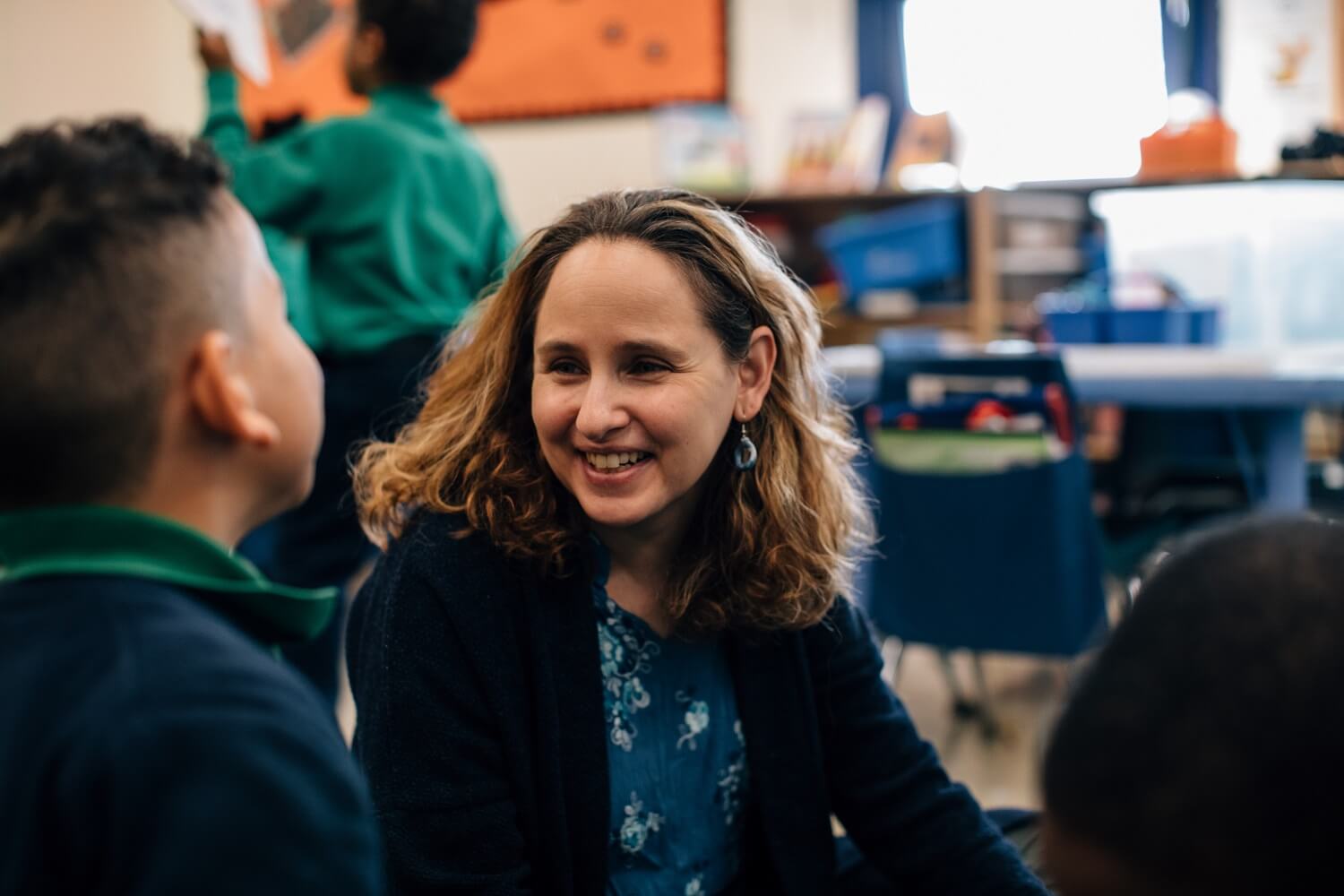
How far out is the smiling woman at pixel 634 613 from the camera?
1011 mm

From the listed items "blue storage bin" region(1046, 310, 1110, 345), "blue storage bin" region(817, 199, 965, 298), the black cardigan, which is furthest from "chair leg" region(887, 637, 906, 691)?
"blue storage bin" region(817, 199, 965, 298)

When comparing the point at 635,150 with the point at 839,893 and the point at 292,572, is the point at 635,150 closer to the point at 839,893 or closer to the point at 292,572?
the point at 292,572

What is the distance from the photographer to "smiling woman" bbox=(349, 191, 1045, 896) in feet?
3.32

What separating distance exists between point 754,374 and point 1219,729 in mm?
738

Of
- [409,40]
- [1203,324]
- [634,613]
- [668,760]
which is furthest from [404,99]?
[1203,324]

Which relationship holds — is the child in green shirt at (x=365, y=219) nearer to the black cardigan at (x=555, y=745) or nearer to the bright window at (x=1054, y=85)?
the black cardigan at (x=555, y=745)

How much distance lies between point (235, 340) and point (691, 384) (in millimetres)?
482

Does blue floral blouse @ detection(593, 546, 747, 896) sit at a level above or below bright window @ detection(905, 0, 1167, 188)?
below

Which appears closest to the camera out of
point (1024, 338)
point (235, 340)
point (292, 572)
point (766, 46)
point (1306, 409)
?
point (235, 340)

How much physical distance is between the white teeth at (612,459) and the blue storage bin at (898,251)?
3464 millimetres

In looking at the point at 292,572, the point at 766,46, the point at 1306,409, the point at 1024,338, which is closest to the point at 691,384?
the point at 292,572

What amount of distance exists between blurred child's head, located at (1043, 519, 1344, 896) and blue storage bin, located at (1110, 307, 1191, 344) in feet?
7.42

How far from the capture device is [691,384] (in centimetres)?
109

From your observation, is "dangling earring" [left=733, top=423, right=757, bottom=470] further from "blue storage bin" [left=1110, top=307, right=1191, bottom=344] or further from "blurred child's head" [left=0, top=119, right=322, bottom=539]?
"blue storage bin" [left=1110, top=307, right=1191, bottom=344]
